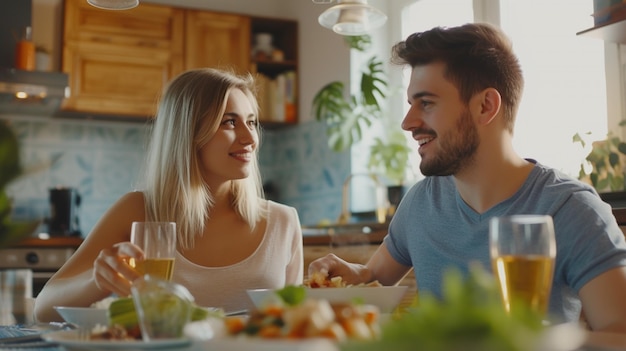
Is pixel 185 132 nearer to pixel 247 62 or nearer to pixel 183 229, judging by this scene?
pixel 183 229

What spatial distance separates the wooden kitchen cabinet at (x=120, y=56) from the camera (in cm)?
466

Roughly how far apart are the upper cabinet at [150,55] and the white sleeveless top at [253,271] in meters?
2.53

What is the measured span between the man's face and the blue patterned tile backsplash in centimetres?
281

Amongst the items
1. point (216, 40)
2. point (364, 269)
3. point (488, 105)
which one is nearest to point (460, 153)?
point (488, 105)

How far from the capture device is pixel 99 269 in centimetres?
135

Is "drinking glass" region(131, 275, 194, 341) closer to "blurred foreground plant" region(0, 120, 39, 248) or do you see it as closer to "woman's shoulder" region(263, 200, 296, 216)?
"blurred foreground plant" region(0, 120, 39, 248)

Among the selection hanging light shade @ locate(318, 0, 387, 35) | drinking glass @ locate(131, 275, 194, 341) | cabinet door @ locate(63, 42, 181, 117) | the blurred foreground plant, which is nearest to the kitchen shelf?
hanging light shade @ locate(318, 0, 387, 35)

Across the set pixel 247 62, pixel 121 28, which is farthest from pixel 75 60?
pixel 247 62

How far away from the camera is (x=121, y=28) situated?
4809mm

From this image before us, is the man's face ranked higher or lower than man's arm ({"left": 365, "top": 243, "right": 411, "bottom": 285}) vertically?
higher

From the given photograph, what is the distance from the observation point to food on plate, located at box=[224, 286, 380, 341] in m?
0.70

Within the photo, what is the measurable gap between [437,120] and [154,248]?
764 mm

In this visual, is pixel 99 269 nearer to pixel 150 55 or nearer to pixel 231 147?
pixel 231 147

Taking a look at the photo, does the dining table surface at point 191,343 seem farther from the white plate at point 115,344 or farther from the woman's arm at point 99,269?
the woman's arm at point 99,269
